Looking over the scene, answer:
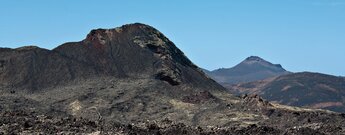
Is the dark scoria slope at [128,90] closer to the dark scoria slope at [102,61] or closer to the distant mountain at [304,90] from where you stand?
the dark scoria slope at [102,61]

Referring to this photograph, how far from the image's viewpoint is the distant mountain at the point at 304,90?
12025cm

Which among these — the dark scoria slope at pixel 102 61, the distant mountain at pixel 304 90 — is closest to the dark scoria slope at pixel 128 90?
the dark scoria slope at pixel 102 61

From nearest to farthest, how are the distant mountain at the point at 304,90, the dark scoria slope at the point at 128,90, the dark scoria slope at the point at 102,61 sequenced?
1. the dark scoria slope at the point at 128,90
2. the dark scoria slope at the point at 102,61
3. the distant mountain at the point at 304,90

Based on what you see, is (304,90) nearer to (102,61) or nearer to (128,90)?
(102,61)

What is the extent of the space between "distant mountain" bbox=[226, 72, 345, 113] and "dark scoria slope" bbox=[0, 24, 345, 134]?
127 ft

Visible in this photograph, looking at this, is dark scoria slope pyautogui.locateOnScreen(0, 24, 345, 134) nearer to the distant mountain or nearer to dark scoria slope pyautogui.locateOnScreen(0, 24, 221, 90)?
dark scoria slope pyautogui.locateOnScreen(0, 24, 221, 90)

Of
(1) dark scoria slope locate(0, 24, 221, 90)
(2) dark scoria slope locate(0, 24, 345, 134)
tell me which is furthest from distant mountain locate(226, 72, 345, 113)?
(1) dark scoria slope locate(0, 24, 221, 90)

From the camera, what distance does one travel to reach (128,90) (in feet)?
222

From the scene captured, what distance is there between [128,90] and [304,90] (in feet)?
234

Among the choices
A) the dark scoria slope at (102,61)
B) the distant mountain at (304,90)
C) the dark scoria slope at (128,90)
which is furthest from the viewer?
the distant mountain at (304,90)

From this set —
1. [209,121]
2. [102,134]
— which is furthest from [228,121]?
[102,134]

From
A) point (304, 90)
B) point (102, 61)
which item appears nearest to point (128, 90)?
point (102, 61)

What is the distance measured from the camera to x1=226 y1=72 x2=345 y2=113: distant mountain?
120 metres

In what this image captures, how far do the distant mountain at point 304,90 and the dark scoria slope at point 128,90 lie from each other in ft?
127
